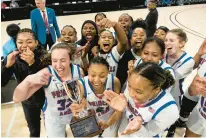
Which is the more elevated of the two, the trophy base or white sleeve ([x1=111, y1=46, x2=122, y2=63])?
white sleeve ([x1=111, y1=46, x2=122, y2=63])

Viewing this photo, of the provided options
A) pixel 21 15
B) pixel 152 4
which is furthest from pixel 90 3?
pixel 152 4

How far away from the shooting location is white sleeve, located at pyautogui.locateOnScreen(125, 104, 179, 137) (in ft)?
5.92

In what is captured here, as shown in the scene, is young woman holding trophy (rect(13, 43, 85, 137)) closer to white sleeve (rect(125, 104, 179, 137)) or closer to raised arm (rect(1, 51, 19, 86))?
raised arm (rect(1, 51, 19, 86))

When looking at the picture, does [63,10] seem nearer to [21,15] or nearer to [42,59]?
[21,15]

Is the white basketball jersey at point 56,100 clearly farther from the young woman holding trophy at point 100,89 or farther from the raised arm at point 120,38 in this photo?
the raised arm at point 120,38

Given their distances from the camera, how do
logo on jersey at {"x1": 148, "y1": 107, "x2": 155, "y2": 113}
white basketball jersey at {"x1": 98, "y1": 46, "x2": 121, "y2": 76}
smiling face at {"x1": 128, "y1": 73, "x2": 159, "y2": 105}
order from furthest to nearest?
1. white basketball jersey at {"x1": 98, "y1": 46, "x2": 121, "y2": 76}
2. logo on jersey at {"x1": 148, "y1": 107, "x2": 155, "y2": 113}
3. smiling face at {"x1": 128, "y1": 73, "x2": 159, "y2": 105}

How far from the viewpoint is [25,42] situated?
2453 millimetres

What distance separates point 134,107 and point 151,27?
407cm

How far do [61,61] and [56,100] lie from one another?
1.33 feet

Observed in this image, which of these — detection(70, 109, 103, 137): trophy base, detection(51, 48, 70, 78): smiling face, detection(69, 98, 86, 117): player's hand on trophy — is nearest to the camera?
detection(70, 109, 103, 137): trophy base

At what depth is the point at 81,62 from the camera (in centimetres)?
317

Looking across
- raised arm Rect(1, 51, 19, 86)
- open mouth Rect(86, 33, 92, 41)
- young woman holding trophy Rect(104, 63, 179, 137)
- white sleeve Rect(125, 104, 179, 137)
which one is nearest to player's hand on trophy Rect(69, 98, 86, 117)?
young woman holding trophy Rect(104, 63, 179, 137)

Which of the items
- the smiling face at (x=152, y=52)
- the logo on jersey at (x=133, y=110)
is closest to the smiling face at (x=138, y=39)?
the smiling face at (x=152, y=52)

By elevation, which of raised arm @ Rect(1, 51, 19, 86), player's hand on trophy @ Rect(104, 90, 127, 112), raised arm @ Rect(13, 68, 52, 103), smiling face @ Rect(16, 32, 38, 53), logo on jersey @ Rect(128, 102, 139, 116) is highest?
smiling face @ Rect(16, 32, 38, 53)
